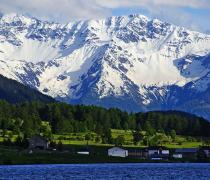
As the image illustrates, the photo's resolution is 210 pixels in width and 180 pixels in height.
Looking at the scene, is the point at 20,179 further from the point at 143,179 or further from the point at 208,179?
the point at 208,179

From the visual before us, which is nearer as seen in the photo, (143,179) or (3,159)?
(143,179)

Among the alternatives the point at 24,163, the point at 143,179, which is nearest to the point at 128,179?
the point at 143,179

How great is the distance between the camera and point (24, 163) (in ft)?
655

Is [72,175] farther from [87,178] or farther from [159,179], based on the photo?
[159,179]

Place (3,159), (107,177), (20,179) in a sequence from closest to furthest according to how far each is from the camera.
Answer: (20,179), (107,177), (3,159)

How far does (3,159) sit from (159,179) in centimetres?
6943

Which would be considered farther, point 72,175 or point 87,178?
point 72,175

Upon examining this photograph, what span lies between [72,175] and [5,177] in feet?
47.3

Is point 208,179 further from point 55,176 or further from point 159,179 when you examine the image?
point 55,176

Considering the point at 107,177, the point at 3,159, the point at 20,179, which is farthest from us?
the point at 3,159

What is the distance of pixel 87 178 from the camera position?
140875 millimetres

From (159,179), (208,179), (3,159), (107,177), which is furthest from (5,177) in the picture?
(3,159)

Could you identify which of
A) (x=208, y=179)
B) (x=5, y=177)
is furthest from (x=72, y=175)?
(x=208, y=179)

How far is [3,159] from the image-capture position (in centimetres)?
19788
